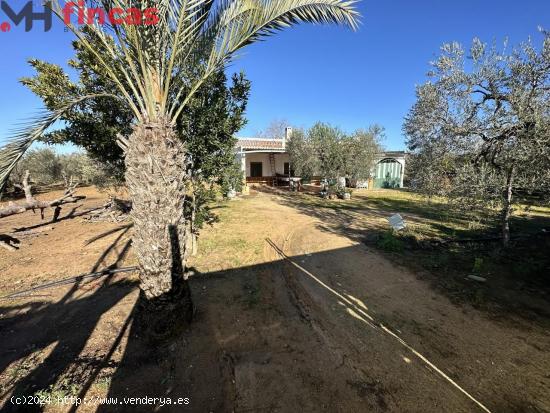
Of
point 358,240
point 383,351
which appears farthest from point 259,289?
point 358,240

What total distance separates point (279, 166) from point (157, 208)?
23336 mm

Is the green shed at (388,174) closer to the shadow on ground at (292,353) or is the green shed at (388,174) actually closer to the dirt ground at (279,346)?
the dirt ground at (279,346)

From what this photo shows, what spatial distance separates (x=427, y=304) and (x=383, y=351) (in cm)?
187

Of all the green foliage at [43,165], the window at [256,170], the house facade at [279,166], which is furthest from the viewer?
the window at [256,170]

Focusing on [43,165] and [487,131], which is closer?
[487,131]

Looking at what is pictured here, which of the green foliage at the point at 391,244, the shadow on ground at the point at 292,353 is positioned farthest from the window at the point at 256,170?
the shadow on ground at the point at 292,353

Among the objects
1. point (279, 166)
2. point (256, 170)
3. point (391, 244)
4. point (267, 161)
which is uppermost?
point (267, 161)

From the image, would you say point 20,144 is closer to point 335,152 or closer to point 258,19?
point 258,19

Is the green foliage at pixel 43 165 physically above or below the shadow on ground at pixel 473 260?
above

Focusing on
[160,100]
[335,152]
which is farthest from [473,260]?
[335,152]

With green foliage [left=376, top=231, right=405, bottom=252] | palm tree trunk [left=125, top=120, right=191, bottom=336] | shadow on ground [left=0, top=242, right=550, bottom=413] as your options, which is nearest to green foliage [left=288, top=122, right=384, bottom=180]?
green foliage [left=376, top=231, right=405, bottom=252]

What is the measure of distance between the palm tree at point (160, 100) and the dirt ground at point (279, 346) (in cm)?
109

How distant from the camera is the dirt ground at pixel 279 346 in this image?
2924 millimetres
